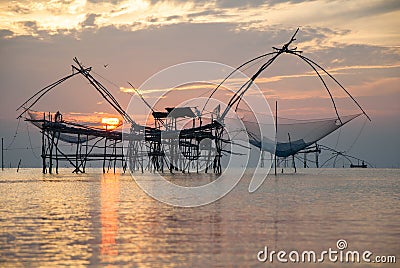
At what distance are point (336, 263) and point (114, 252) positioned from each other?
3.33 meters

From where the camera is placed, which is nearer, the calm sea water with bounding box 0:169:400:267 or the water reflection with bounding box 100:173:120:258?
the calm sea water with bounding box 0:169:400:267

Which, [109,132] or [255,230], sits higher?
[109,132]

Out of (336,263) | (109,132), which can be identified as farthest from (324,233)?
(109,132)

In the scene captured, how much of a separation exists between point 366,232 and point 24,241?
253 inches

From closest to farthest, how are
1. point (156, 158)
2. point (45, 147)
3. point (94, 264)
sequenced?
point (94, 264), point (45, 147), point (156, 158)

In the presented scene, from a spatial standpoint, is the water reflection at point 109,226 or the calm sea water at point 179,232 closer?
the calm sea water at point 179,232

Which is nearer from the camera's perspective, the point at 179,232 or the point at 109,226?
the point at 179,232

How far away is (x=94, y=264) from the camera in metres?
9.10

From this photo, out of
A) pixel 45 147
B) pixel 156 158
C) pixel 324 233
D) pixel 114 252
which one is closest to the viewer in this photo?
pixel 114 252

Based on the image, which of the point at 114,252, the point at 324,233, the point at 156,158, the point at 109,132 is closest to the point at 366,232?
the point at 324,233

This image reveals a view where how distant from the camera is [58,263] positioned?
29.9 feet

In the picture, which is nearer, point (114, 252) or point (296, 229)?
point (114, 252)

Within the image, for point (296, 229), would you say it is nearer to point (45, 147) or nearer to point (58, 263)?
point (58, 263)

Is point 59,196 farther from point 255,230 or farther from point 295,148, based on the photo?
point 295,148
